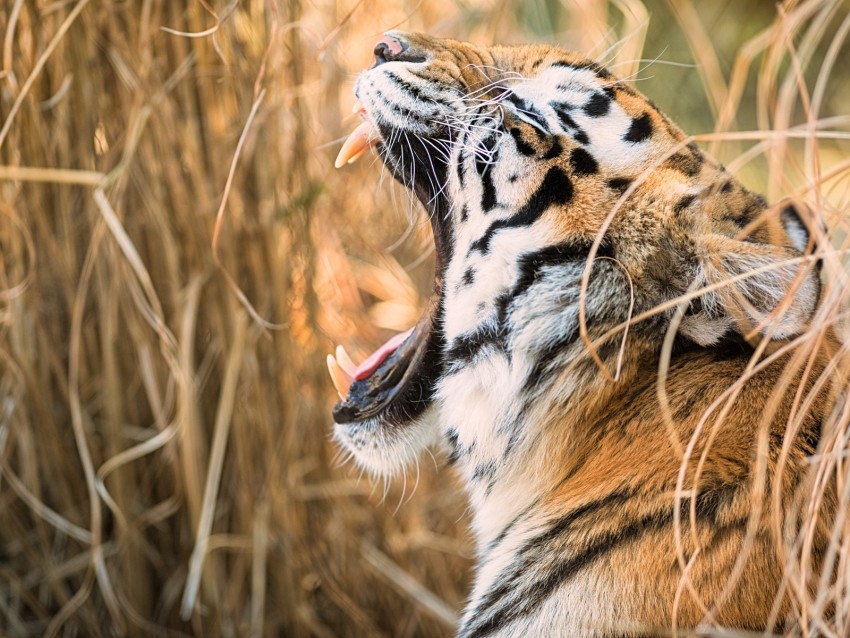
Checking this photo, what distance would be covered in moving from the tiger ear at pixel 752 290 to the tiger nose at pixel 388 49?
25.7 inches

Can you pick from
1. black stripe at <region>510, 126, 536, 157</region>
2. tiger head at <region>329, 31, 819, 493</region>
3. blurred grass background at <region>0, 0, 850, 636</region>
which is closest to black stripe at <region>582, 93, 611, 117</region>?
tiger head at <region>329, 31, 819, 493</region>

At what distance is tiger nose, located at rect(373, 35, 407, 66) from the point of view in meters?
1.60

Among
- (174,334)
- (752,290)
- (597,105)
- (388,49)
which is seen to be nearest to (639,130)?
(597,105)

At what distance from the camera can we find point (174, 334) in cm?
222

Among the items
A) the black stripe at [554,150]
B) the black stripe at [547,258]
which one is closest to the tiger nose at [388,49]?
the black stripe at [554,150]

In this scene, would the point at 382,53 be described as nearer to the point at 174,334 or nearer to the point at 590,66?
the point at 590,66

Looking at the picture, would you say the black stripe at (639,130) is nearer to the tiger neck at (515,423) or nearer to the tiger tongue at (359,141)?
the tiger neck at (515,423)

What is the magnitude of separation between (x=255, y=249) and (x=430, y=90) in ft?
2.73

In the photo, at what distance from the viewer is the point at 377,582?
2.57 metres

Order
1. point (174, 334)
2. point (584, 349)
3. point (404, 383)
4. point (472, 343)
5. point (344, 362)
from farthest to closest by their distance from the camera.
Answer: point (174, 334), point (344, 362), point (404, 383), point (472, 343), point (584, 349)

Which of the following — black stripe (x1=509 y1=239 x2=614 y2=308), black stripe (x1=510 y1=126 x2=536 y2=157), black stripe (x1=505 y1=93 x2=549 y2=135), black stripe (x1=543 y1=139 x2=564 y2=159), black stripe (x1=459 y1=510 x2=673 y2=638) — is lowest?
black stripe (x1=459 y1=510 x2=673 y2=638)

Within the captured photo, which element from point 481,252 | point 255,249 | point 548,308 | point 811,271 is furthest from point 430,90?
point 255,249

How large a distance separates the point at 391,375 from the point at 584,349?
0.41 meters

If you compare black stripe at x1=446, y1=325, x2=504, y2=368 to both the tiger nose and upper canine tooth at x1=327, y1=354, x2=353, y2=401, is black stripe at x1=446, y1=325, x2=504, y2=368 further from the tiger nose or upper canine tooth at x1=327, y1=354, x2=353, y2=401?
A: the tiger nose
